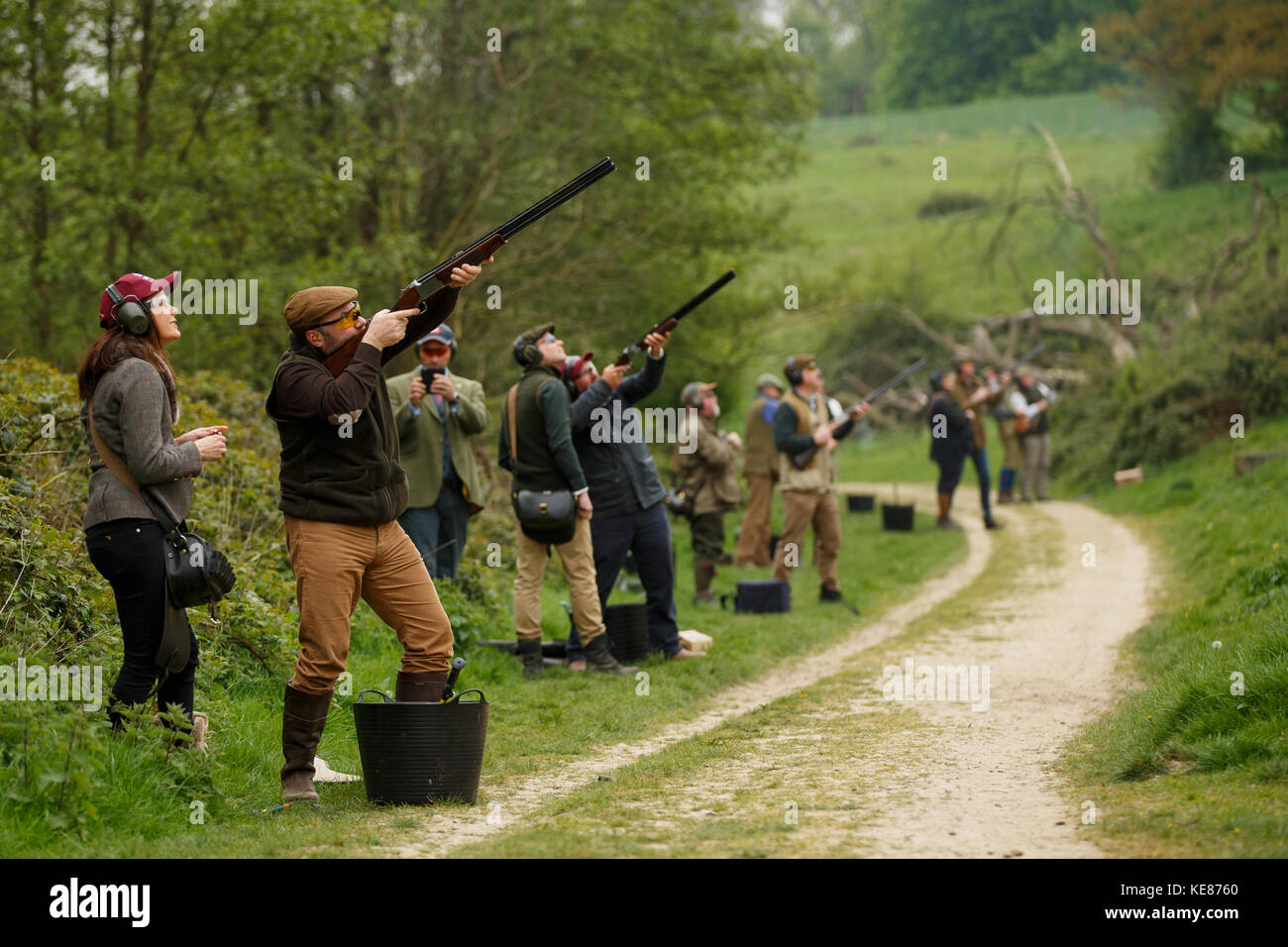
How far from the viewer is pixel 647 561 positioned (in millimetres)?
10078

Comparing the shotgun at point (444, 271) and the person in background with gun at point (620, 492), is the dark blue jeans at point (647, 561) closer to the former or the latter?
the person in background with gun at point (620, 492)

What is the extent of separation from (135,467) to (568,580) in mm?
4088

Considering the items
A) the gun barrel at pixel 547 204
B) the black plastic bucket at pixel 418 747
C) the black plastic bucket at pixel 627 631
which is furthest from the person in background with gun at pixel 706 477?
the black plastic bucket at pixel 418 747

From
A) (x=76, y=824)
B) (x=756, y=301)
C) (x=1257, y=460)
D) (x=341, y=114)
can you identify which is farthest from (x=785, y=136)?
(x=76, y=824)

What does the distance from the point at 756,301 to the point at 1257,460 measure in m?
9.54

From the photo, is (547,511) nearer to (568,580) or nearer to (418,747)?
(568,580)

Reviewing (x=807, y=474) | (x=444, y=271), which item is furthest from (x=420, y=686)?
(x=807, y=474)

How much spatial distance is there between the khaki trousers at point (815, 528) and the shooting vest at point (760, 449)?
2373 millimetres

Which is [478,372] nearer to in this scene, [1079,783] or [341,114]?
[341,114]

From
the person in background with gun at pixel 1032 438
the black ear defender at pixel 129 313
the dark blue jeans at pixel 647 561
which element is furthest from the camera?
the person in background with gun at pixel 1032 438

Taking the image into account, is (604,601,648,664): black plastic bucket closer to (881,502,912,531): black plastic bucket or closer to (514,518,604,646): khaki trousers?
(514,518,604,646): khaki trousers

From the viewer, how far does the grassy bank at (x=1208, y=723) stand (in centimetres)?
518

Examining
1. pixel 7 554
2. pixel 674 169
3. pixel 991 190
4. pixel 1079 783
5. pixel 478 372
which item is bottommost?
pixel 1079 783
